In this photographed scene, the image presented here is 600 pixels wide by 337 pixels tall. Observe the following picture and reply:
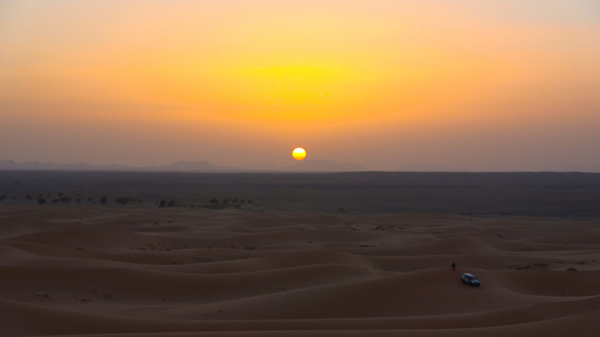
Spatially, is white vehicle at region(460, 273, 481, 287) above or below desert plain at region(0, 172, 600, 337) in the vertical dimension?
above

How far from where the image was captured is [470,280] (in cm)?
1215

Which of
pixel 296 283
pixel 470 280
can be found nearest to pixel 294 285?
pixel 296 283

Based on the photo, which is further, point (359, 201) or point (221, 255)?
point (359, 201)

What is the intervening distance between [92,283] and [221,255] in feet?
20.7

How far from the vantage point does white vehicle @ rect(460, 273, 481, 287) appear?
39.6 feet

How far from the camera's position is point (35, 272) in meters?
13.8

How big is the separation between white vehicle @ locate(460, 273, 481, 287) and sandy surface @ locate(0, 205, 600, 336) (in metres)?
0.15

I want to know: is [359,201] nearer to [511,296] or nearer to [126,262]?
[126,262]

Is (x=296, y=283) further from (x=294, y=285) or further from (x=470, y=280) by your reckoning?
(x=470, y=280)

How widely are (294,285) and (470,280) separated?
178 inches

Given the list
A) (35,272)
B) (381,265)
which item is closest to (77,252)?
(35,272)

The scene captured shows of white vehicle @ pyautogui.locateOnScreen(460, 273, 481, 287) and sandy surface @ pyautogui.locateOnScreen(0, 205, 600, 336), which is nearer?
sandy surface @ pyautogui.locateOnScreen(0, 205, 600, 336)

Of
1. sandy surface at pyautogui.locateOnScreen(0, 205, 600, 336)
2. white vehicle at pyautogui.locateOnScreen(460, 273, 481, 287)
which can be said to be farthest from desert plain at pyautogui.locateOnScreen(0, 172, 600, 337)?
white vehicle at pyautogui.locateOnScreen(460, 273, 481, 287)

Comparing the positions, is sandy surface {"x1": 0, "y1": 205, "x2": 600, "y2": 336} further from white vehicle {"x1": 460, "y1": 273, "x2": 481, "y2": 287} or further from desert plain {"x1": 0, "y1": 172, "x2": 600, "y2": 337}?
→ white vehicle {"x1": 460, "y1": 273, "x2": 481, "y2": 287}
